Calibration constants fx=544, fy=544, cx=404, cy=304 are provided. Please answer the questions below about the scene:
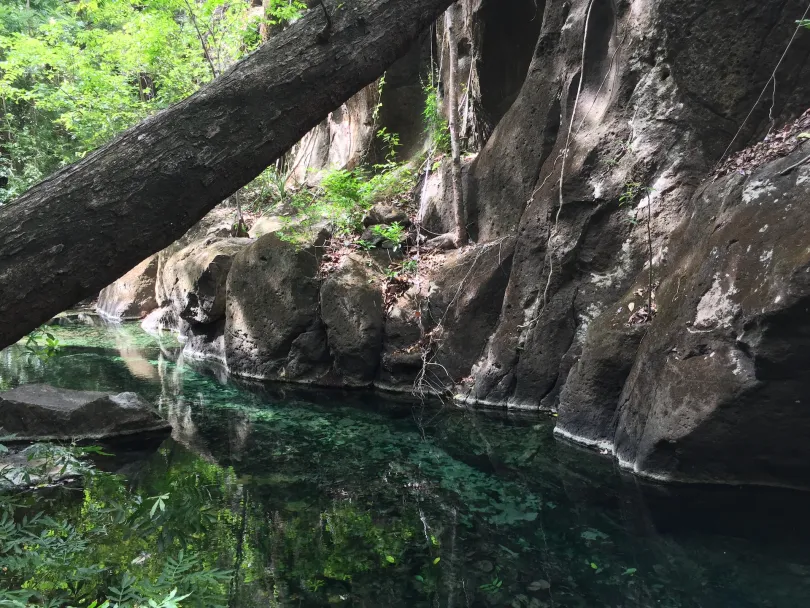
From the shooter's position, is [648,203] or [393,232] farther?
[393,232]

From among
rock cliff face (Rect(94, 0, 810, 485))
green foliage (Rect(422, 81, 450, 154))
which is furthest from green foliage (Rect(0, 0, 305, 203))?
rock cliff face (Rect(94, 0, 810, 485))

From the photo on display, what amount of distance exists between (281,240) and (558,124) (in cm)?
541

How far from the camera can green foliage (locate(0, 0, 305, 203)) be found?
509 inches

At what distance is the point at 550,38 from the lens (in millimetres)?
8750

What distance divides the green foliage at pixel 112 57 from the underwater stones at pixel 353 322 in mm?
5937

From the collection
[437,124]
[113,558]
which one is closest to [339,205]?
[437,124]

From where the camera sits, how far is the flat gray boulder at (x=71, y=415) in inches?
255

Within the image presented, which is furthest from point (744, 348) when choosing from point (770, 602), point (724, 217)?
point (770, 602)

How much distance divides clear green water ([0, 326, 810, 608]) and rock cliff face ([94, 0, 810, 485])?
77 centimetres

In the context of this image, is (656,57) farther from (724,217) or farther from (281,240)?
(281,240)

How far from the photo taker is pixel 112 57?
14383 millimetres

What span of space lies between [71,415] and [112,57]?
458 inches

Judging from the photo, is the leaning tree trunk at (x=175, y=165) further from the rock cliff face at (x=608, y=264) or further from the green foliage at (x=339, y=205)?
the green foliage at (x=339, y=205)

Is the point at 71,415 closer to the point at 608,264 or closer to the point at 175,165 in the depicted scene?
the point at 175,165
